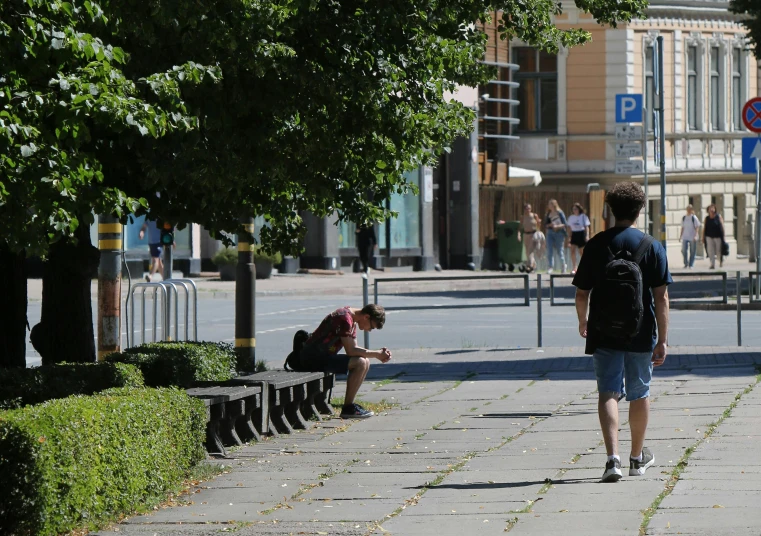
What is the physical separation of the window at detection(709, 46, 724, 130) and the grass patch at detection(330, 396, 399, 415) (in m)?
42.1

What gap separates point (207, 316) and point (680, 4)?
3113 cm

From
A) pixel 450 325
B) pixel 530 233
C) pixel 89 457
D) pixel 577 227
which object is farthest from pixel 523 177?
pixel 89 457

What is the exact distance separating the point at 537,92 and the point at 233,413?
43256 mm

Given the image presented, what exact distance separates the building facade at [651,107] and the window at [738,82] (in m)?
0.54

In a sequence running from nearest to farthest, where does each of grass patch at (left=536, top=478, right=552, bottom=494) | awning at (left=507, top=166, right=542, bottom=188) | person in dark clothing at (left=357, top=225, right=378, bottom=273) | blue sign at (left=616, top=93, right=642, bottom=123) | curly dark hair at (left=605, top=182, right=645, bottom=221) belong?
grass patch at (left=536, top=478, right=552, bottom=494) < curly dark hair at (left=605, top=182, right=645, bottom=221) < blue sign at (left=616, top=93, right=642, bottom=123) < person in dark clothing at (left=357, top=225, right=378, bottom=273) < awning at (left=507, top=166, right=542, bottom=188)

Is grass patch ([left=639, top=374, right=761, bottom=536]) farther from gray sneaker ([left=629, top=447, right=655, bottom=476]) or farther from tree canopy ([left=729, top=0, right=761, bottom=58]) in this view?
tree canopy ([left=729, top=0, right=761, bottom=58])

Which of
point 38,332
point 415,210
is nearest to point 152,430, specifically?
point 38,332

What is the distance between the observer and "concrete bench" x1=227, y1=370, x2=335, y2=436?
11523 millimetres

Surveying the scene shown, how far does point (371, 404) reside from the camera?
531 inches

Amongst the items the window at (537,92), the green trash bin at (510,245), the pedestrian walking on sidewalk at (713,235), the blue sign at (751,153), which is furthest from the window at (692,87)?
the blue sign at (751,153)

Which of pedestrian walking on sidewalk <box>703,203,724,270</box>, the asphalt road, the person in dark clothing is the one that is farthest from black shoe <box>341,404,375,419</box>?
pedestrian walking on sidewalk <box>703,203,724,270</box>

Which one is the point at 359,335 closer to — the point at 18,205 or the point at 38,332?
the point at 38,332

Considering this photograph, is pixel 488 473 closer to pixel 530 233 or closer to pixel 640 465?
pixel 640 465

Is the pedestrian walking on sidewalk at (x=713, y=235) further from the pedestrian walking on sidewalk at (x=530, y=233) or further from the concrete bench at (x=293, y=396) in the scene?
the concrete bench at (x=293, y=396)
